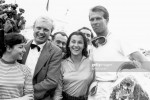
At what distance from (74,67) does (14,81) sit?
2.61 feet

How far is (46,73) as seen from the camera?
2.88 metres

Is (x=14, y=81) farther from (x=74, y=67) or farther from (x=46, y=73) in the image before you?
(x=74, y=67)

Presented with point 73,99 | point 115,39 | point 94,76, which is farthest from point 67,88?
point 115,39

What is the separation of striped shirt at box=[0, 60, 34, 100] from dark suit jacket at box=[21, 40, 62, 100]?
6.2 inches

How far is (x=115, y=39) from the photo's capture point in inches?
106

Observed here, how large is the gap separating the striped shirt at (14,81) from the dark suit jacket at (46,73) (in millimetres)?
157

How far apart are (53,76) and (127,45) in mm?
915

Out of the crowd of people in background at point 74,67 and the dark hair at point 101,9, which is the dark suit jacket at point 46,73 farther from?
the dark hair at point 101,9

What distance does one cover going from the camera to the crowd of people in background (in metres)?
2.47

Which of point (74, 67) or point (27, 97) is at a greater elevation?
point (74, 67)

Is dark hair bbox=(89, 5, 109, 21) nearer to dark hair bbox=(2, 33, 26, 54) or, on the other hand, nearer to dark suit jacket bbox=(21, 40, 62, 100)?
dark suit jacket bbox=(21, 40, 62, 100)

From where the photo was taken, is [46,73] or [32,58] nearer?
[46,73]

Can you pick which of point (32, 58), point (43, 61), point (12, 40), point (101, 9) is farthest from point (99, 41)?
point (12, 40)

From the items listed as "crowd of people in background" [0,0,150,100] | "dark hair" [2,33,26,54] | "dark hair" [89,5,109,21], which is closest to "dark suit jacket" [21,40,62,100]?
"crowd of people in background" [0,0,150,100]
